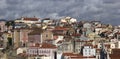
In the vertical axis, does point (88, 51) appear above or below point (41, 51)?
above

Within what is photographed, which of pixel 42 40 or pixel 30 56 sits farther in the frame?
pixel 42 40

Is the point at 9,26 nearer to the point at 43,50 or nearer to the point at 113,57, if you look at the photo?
the point at 43,50

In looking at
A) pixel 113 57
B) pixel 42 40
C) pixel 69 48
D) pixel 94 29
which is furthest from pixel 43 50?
pixel 94 29

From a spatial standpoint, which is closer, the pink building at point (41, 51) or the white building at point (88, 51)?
the white building at point (88, 51)

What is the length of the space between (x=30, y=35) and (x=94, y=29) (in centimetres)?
2341

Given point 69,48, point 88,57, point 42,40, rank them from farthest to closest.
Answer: point 42,40 → point 69,48 → point 88,57

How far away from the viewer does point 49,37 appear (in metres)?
75.9

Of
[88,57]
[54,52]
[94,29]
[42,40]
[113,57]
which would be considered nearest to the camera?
[113,57]

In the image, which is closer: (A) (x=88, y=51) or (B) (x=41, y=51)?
(A) (x=88, y=51)

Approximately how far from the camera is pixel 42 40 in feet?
245

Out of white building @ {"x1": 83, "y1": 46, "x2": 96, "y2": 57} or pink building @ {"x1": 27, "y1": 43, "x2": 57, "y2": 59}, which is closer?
white building @ {"x1": 83, "y1": 46, "x2": 96, "y2": 57}

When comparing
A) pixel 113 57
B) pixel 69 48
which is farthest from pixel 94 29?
pixel 113 57

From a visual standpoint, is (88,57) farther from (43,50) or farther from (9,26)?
(9,26)

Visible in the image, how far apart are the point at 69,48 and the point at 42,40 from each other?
39.5ft
